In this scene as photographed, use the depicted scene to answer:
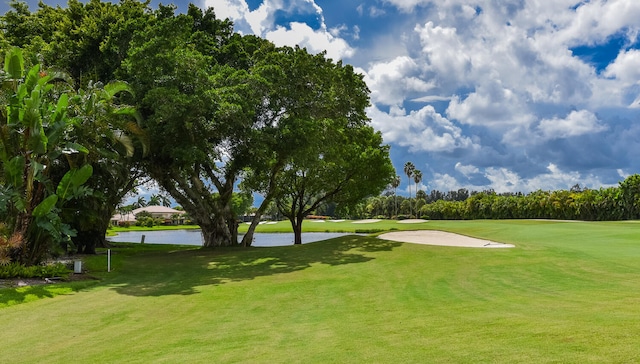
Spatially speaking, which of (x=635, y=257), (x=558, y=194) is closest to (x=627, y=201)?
(x=558, y=194)

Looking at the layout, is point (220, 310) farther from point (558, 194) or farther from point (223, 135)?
point (558, 194)

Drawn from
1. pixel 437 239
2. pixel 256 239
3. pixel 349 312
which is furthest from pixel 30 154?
pixel 256 239

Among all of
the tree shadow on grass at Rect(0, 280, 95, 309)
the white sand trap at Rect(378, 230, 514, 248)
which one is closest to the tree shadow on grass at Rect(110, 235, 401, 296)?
the tree shadow on grass at Rect(0, 280, 95, 309)

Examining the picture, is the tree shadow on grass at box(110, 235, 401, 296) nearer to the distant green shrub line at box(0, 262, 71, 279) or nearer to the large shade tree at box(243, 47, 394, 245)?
the distant green shrub line at box(0, 262, 71, 279)

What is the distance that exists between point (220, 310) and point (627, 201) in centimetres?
7166

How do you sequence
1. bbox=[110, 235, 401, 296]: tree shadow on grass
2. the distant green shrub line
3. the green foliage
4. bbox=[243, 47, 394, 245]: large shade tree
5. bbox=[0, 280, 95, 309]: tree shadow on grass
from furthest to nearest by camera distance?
the green foliage
bbox=[243, 47, 394, 245]: large shade tree
bbox=[110, 235, 401, 296]: tree shadow on grass
the distant green shrub line
bbox=[0, 280, 95, 309]: tree shadow on grass

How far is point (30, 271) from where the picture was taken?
1395cm

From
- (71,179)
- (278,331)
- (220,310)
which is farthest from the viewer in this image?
(71,179)

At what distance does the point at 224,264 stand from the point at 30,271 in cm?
707

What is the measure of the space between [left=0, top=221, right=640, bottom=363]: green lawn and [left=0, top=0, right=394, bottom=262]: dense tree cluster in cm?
443

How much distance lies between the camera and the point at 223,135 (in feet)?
74.3

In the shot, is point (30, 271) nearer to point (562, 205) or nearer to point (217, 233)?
point (217, 233)

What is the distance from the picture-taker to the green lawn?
5.90 m

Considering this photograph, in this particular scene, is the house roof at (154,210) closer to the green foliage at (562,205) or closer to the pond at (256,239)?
the pond at (256,239)
